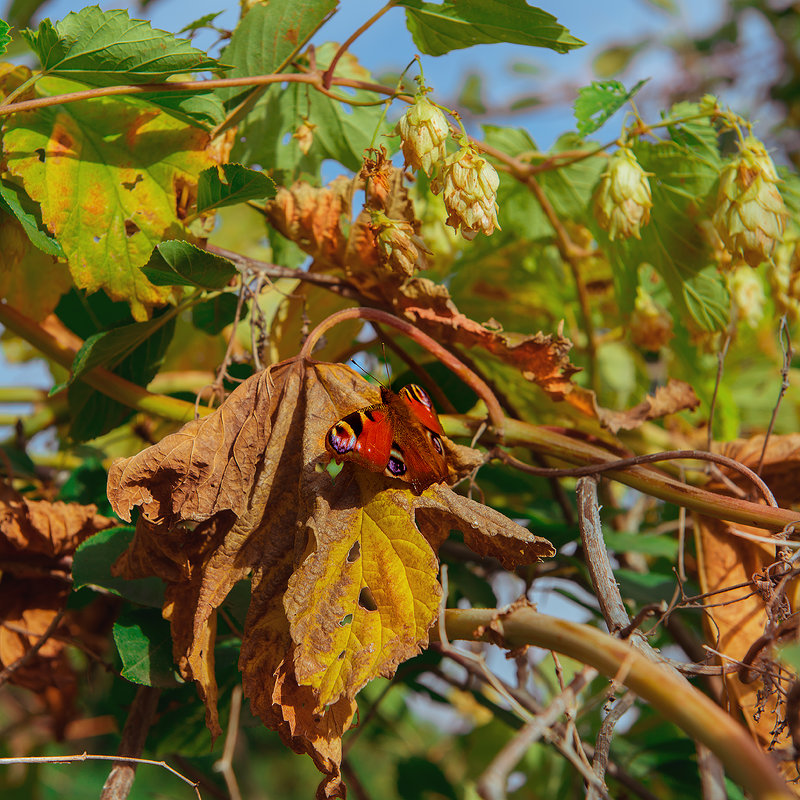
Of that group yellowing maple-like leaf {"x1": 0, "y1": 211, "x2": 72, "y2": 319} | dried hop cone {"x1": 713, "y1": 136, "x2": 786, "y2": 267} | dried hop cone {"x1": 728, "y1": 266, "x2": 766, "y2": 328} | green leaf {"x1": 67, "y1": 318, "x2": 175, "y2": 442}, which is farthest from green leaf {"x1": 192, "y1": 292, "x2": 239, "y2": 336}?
dried hop cone {"x1": 728, "y1": 266, "x2": 766, "y2": 328}

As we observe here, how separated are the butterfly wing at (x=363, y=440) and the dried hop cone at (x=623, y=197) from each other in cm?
46

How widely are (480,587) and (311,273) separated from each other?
534 mm

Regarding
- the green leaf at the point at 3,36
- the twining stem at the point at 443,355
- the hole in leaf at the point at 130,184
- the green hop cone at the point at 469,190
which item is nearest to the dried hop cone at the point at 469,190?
the green hop cone at the point at 469,190

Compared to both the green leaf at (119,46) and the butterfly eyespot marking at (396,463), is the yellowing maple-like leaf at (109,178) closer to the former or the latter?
the green leaf at (119,46)

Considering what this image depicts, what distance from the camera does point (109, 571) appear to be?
0.89 m

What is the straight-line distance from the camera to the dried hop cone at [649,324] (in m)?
1.31

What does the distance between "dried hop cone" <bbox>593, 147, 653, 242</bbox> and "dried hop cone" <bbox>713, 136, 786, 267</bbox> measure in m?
0.09

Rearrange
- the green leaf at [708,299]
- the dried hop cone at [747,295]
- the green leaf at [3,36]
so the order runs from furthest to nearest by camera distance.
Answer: the dried hop cone at [747,295] → the green leaf at [708,299] → the green leaf at [3,36]

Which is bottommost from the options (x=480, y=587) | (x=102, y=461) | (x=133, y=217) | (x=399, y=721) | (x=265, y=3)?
(x=399, y=721)

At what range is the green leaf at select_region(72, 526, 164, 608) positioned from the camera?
0.89 metres

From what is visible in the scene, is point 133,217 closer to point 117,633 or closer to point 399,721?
point 117,633

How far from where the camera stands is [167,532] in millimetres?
744

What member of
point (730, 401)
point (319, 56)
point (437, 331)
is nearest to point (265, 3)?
point (319, 56)

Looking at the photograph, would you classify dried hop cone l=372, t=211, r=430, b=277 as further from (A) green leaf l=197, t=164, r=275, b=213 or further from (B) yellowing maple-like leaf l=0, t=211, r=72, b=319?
(B) yellowing maple-like leaf l=0, t=211, r=72, b=319
